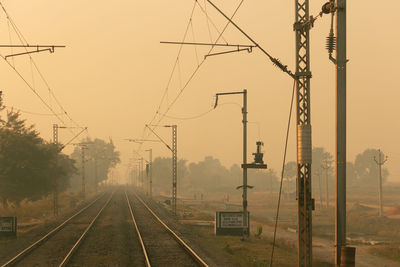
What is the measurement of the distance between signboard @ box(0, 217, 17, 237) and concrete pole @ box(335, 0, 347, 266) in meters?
21.4

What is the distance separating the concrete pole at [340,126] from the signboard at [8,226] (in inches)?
841

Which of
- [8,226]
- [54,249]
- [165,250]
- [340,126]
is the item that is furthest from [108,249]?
[340,126]

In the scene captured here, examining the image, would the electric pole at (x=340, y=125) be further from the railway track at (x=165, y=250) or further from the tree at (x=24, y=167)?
the tree at (x=24, y=167)

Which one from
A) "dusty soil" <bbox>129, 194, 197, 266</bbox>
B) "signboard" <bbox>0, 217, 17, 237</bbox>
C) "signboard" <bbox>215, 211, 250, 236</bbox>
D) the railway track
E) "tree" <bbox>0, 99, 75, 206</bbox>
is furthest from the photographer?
"tree" <bbox>0, 99, 75, 206</bbox>

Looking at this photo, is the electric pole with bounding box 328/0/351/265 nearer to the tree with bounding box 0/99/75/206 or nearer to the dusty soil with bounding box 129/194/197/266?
the dusty soil with bounding box 129/194/197/266

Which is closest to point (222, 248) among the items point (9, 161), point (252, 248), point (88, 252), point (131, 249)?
point (252, 248)

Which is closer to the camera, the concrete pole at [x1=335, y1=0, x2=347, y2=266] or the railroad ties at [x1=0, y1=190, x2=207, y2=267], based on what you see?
the concrete pole at [x1=335, y1=0, x2=347, y2=266]

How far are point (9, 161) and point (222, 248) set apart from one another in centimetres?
2532

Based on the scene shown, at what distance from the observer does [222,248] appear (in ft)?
78.0

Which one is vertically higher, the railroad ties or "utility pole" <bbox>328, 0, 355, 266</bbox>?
"utility pole" <bbox>328, 0, 355, 266</bbox>

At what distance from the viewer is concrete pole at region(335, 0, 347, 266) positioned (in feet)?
38.8

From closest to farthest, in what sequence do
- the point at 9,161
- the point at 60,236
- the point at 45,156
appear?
the point at 60,236
the point at 9,161
the point at 45,156

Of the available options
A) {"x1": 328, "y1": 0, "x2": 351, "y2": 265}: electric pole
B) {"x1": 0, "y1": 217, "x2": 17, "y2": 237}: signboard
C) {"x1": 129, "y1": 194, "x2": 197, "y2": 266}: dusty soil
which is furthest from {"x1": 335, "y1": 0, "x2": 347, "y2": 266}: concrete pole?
{"x1": 0, "y1": 217, "x2": 17, "y2": 237}: signboard

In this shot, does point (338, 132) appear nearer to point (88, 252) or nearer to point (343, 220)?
point (343, 220)
